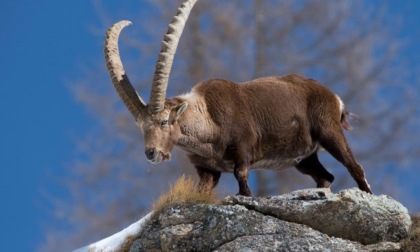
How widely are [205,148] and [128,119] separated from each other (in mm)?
13133

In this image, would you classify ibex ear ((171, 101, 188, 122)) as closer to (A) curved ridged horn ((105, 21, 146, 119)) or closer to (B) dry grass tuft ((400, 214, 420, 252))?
(A) curved ridged horn ((105, 21, 146, 119))

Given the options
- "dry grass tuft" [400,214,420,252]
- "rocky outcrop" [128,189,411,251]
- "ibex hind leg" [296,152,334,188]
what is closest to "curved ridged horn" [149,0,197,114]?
"rocky outcrop" [128,189,411,251]

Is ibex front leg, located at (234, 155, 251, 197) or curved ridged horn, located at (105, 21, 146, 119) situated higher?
curved ridged horn, located at (105, 21, 146, 119)

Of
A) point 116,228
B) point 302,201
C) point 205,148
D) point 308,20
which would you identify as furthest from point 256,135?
point 308,20

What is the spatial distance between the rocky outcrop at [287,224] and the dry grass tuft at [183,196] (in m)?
0.16

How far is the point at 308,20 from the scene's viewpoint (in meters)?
25.0

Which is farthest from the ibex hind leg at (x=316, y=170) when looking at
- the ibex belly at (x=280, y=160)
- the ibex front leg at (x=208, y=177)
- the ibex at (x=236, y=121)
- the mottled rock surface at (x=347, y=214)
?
the mottled rock surface at (x=347, y=214)

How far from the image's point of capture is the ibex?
11.2 meters

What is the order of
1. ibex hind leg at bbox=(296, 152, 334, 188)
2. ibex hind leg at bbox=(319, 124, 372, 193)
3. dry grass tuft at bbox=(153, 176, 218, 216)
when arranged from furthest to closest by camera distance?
1. ibex hind leg at bbox=(296, 152, 334, 188)
2. ibex hind leg at bbox=(319, 124, 372, 193)
3. dry grass tuft at bbox=(153, 176, 218, 216)

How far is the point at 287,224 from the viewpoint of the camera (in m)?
10.3

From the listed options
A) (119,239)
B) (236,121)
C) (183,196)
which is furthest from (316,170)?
(119,239)

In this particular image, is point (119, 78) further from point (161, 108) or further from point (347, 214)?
point (347, 214)

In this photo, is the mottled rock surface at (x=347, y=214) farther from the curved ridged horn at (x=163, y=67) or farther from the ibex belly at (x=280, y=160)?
the curved ridged horn at (x=163, y=67)

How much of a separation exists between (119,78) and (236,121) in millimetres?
1472
